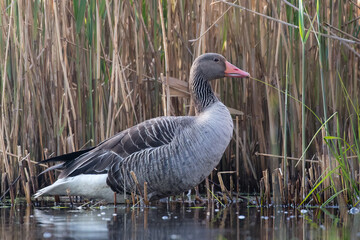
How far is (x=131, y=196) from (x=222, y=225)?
1968 millimetres

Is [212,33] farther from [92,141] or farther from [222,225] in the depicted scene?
[222,225]

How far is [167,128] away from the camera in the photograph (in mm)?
6934

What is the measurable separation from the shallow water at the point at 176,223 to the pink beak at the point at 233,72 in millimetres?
1374

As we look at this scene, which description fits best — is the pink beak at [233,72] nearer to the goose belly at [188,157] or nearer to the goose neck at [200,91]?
the goose neck at [200,91]

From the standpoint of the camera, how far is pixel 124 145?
7008mm

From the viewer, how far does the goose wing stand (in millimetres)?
6941

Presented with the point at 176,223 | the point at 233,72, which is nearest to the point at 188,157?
the point at 233,72

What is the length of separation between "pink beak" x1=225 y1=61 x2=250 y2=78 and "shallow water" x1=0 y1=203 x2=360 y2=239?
1.37 m

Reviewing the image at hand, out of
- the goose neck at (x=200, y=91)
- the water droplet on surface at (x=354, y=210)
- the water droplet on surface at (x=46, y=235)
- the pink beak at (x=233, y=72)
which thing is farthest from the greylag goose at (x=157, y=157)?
the water droplet on surface at (x=46, y=235)

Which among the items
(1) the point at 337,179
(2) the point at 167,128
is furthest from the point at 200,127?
(1) the point at 337,179

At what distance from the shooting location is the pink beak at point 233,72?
7.07 m

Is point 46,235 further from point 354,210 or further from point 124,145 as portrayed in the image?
point 354,210

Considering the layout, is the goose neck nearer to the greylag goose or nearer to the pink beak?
the greylag goose


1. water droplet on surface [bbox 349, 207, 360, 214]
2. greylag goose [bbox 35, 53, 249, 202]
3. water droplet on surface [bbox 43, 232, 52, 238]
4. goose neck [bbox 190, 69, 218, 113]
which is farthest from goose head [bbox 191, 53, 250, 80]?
water droplet on surface [bbox 43, 232, 52, 238]
